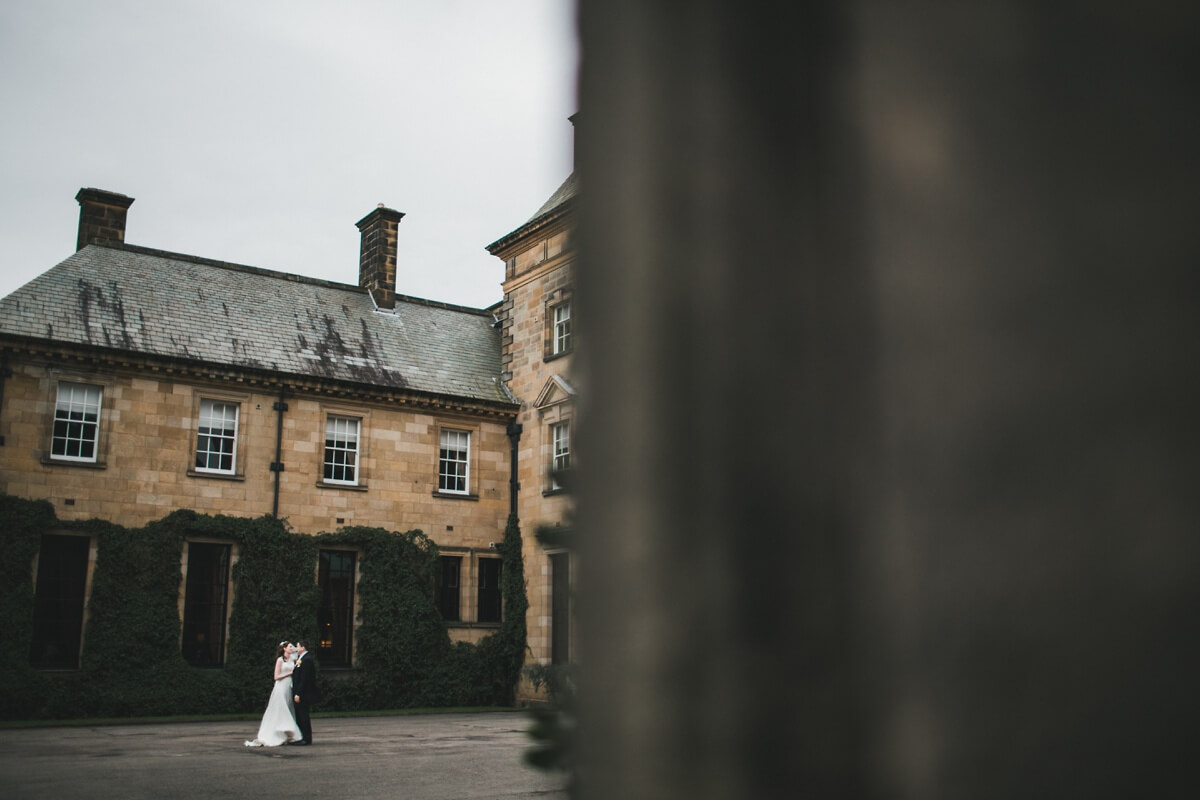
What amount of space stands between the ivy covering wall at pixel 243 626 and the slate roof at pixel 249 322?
13.9 ft

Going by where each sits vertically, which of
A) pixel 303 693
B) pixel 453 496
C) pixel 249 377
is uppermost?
pixel 249 377

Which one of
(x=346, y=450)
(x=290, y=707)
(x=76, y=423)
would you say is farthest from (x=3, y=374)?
(x=290, y=707)

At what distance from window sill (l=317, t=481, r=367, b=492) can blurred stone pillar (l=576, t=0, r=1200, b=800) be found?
26098 millimetres

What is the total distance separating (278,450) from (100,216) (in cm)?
862

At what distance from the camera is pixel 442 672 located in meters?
26.2

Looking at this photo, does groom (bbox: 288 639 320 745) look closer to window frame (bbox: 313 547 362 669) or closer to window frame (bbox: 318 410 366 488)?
window frame (bbox: 313 547 362 669)

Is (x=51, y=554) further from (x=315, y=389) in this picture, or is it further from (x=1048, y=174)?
(x=1048, y=174)

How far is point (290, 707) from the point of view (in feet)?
57.8

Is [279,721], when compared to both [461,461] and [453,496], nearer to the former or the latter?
[453,496]

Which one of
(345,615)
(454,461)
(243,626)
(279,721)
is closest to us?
(279,721)

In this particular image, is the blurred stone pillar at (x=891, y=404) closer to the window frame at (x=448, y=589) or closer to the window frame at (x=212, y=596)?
the window frame at (x=212, y=596)

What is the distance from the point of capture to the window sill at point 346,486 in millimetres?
25891

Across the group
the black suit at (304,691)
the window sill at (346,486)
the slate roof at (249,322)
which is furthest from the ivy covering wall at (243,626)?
the black suit at (304,691)

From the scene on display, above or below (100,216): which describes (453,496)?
below
